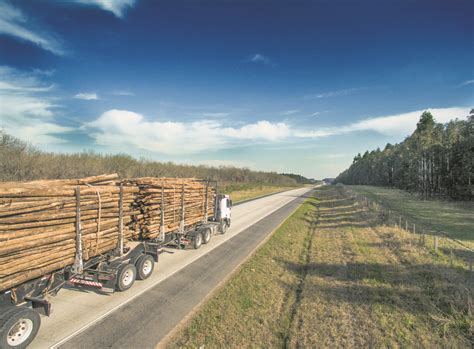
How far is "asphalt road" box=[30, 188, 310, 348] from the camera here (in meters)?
6.14

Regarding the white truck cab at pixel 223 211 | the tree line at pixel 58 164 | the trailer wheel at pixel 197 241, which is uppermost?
the tree line at pixel 58 164

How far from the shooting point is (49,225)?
6770mm

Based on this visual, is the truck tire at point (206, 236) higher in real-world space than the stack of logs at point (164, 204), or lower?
lower

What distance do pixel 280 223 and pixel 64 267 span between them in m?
17.0

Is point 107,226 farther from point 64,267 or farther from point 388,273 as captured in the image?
point 388,273

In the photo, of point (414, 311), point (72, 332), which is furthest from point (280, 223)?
point (72, 332)

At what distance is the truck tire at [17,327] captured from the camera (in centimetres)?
532

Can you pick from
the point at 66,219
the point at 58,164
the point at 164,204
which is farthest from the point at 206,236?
the point at 58,164

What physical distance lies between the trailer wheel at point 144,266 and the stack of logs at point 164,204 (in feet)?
3.36

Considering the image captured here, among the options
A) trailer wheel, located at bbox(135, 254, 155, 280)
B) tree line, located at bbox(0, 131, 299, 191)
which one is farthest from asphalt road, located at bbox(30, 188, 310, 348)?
tree line, located at bbox(0, 131, 299, 191)

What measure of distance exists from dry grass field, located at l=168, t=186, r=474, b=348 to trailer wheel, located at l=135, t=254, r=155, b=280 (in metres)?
2.83

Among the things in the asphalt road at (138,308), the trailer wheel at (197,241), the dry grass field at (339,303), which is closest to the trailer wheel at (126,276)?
the asphalt road at (138,308)

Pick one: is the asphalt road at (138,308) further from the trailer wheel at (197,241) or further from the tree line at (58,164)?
the tree line at (58,164)

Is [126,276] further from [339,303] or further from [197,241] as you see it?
[339,303]
